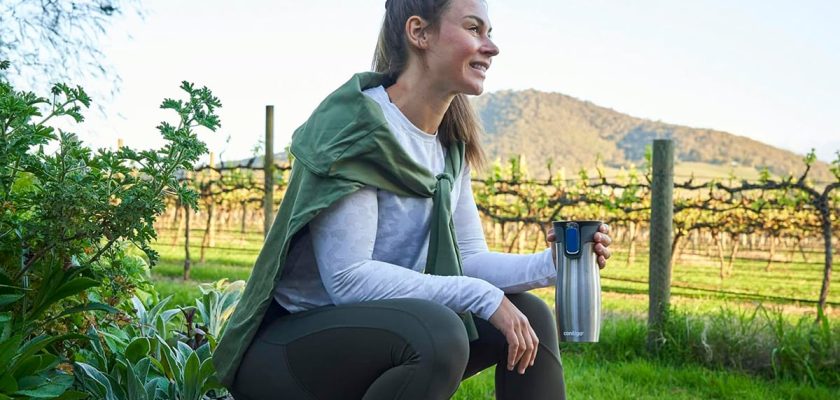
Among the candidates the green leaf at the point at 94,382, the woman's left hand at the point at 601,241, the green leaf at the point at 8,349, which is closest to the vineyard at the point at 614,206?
the green leaf at the point at 94,382

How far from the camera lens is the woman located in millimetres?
1709

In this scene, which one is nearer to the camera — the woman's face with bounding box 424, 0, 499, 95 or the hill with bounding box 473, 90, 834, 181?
the woman's face with bounding box 424, 0, 499, 95

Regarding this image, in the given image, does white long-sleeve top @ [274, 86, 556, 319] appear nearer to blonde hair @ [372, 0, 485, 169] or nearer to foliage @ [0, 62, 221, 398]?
blonde hair @ [372, 0, 485, 169]

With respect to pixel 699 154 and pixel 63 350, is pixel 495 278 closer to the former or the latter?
pixel 63 350

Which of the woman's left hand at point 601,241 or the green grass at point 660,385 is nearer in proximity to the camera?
the woman's left hand at point 601,241

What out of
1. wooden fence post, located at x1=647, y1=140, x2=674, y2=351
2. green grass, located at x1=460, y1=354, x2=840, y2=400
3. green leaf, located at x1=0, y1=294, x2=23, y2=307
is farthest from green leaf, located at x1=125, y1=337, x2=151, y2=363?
wooden fence post, located at x1=647, y1=140, x2=674, y2=351

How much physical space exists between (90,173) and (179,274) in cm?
896

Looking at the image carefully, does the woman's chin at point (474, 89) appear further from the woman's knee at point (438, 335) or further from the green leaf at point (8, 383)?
the green leaf at point (8, 383)

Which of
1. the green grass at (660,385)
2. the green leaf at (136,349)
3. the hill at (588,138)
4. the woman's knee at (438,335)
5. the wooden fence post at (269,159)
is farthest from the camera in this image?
the hill at (588,138)

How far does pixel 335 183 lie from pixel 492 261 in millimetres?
544

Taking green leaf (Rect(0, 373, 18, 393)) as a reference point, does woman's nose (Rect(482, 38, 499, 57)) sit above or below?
above

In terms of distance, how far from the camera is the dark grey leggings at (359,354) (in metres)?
1.66

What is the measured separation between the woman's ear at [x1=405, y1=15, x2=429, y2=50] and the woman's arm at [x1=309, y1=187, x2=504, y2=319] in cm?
40

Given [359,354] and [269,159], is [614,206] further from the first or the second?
[359,354]
